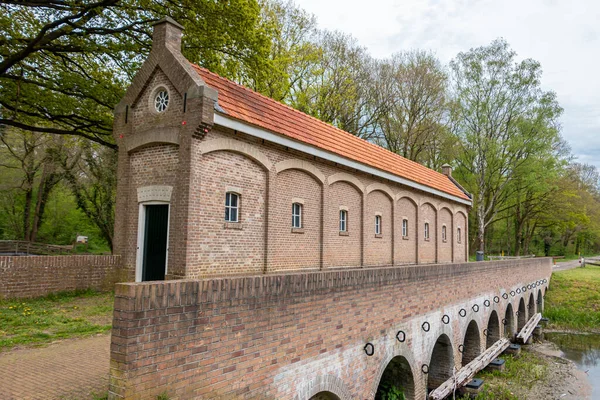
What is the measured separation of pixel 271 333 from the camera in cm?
611

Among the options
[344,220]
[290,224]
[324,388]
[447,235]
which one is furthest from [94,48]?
[447,235]

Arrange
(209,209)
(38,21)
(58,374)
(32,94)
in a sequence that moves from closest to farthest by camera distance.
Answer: (58,374) → (209,209) → (38,21) → (32,94)

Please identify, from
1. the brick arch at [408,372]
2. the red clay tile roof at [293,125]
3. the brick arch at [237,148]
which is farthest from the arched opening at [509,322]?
the brick arch at [237,148]

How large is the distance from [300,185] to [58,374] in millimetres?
8017

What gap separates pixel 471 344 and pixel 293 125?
37.5ft

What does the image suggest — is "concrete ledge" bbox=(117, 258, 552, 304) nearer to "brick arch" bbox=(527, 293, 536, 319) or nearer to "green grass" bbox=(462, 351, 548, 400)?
"green grass" bbox=(462, 351, 548, 400)

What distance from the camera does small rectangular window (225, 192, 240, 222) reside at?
10.1 meters

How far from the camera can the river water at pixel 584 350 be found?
1853 cm

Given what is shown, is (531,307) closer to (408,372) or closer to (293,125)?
(408,372)

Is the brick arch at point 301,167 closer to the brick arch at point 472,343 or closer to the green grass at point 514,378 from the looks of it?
the brick arch at point 472,343

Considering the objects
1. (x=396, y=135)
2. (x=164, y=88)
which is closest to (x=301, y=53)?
(x=396, y=135)

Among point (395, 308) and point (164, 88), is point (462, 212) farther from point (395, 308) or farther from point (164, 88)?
point (164, 88)

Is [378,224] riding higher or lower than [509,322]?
higher

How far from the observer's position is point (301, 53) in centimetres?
2692
